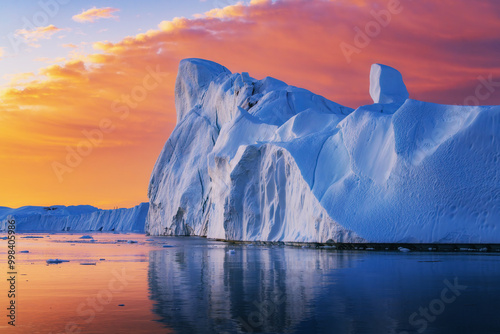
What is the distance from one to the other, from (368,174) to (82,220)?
87.1m

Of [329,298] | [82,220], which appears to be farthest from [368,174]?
[82,220]

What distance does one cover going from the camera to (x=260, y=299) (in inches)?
344

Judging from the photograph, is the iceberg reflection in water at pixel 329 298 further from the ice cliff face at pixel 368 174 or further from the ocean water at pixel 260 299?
the ice cliff face at pixel 368 174

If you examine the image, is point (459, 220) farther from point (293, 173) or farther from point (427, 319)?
point (427, 319)

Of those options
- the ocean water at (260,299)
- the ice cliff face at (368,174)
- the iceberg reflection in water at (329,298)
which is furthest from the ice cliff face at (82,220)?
the iceberg reflection in water at (329,298)

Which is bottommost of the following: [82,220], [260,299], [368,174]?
[260,299]

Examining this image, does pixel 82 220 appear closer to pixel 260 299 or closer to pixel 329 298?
pixel 260 299

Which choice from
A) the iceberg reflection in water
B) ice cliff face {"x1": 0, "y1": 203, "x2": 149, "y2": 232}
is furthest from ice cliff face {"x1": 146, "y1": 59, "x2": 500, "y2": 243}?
ice cliff face {"x1": 0, "y1": 203, "x2": 149, "y2": 232}

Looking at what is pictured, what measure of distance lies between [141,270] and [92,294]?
15.1ft

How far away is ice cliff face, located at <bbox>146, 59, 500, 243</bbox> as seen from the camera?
21.5 m

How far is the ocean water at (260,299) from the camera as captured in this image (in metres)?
6.70

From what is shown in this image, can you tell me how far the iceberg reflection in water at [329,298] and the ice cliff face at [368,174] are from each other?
7339 mm

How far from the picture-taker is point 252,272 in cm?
1340

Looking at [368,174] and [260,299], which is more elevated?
[368,174]
